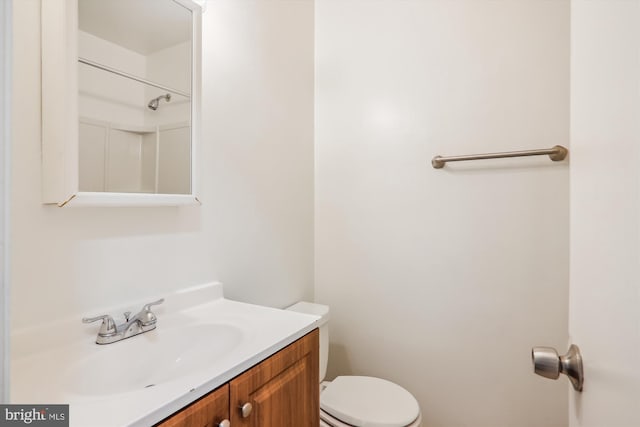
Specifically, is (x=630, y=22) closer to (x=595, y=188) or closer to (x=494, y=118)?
(x=595, y=188)

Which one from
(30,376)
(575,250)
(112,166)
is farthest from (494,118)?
(30,376)

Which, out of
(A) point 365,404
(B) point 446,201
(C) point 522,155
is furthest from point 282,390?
(C) point 522,155

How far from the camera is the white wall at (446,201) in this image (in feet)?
4.50

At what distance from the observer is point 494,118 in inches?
57.4

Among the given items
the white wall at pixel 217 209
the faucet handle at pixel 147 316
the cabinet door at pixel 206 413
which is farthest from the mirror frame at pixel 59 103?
the cabinet door at pixel 206 413

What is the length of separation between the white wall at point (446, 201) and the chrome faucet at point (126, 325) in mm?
1089

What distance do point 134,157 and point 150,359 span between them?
1.88ft

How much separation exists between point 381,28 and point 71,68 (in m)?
1.44

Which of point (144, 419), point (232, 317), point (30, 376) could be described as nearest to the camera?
point (144, 419)

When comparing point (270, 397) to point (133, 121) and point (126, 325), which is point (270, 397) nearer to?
point (126, 325)

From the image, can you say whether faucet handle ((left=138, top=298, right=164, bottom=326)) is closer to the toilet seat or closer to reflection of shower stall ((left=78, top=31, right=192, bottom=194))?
reflection of shower stall ((left=78, top=31, right=192, bottom=194))

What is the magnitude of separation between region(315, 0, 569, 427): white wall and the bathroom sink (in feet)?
3.25
